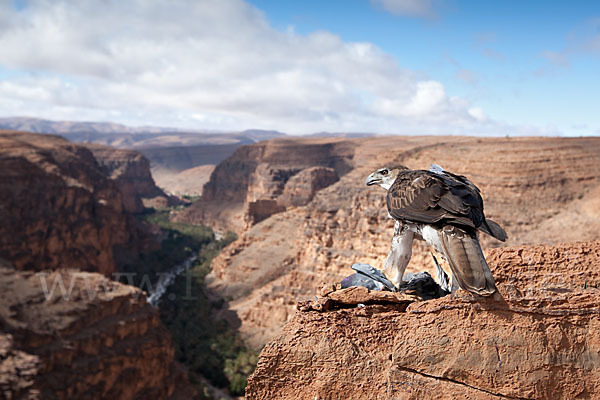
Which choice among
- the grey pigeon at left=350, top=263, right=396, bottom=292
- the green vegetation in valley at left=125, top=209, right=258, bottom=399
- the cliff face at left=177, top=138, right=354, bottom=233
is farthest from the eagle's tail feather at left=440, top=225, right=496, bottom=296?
the cliff face at left=177, top=138, right=354, bottom=233

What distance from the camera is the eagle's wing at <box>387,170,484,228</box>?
14.9 ft

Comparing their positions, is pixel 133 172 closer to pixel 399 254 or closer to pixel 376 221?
pixel 376 221

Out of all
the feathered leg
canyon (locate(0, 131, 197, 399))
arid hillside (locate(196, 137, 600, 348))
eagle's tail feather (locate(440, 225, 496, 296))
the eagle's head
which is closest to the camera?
eagle's tail feather (locate(440, 225, 496, 296))

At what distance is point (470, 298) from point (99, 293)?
19273mm

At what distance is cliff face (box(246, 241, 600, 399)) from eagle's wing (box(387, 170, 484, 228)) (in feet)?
2.63

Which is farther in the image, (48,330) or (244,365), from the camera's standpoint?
(244,365)

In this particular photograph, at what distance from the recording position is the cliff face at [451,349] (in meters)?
4.32

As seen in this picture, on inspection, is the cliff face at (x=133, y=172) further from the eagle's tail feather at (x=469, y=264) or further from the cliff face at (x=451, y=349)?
the eagle's tail feather at (x=469, y=264)

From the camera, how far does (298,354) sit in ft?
15.4

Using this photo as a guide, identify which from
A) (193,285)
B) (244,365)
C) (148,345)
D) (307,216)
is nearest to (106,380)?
(148,345)

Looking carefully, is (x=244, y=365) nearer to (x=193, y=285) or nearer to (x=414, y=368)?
(x=193, y=285)

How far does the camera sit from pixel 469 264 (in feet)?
13.9

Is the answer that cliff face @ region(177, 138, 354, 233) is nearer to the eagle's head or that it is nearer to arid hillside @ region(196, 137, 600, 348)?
arid hillside @ region(196, 137, 600, 348)

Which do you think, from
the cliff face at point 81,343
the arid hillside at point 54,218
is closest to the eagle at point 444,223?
the cliff face at point 81,343
